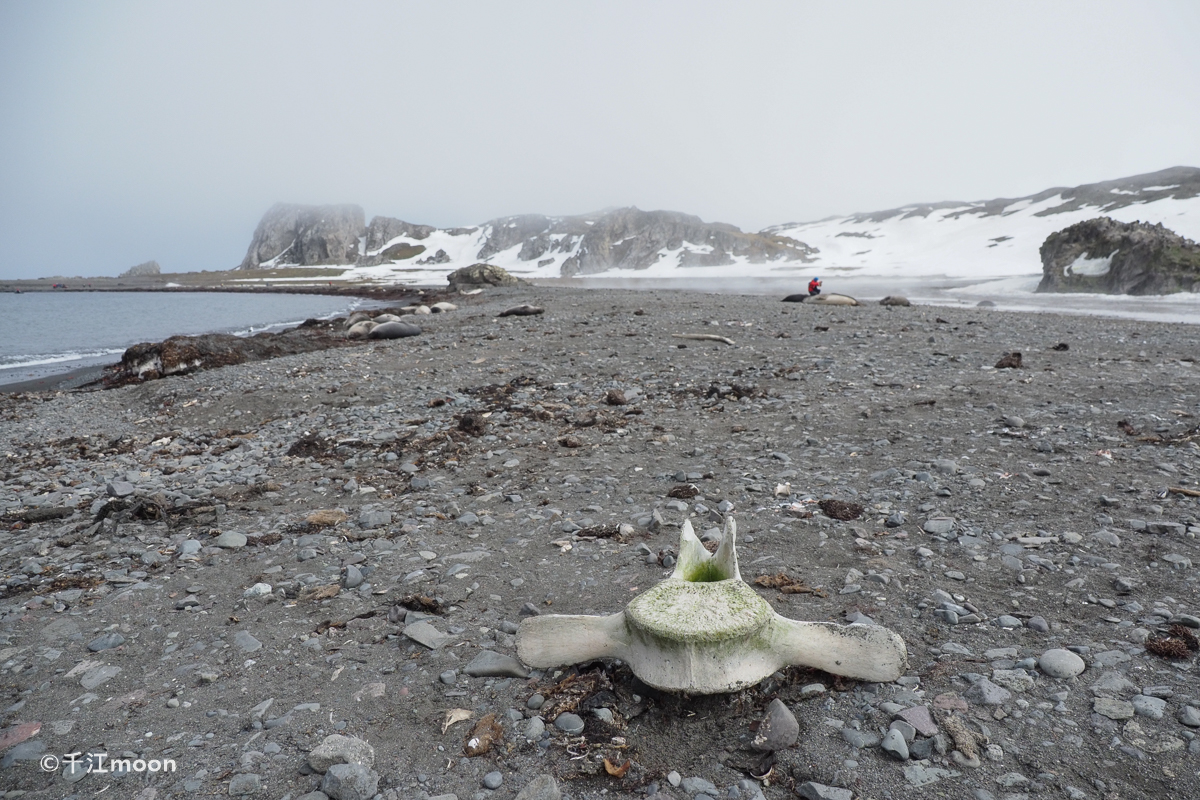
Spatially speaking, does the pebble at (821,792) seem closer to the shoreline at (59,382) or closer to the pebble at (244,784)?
the pebble at (244,784)

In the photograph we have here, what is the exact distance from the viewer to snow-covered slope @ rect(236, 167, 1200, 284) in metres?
72.9

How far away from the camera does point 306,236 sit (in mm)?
169000

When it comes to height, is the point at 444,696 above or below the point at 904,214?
below

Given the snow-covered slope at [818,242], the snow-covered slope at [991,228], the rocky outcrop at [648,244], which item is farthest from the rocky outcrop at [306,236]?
the snow-covered slope at [991,228]

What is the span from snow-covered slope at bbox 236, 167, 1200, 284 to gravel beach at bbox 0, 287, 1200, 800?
6011 centimetres

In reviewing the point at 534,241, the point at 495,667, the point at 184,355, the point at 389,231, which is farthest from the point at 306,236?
the point at 495,667

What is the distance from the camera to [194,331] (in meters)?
27.2

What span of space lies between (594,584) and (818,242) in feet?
421

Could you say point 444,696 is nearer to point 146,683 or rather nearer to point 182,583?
point 146,683

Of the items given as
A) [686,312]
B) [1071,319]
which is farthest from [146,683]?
[1071,319]

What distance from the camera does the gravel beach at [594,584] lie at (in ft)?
8.75

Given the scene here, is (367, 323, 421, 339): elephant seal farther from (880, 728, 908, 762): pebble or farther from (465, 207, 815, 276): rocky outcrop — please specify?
(465, 207, 815, 276): rocky outcrop

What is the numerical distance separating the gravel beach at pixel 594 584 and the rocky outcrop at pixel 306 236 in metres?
163

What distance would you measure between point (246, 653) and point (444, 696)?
1.37 metres
